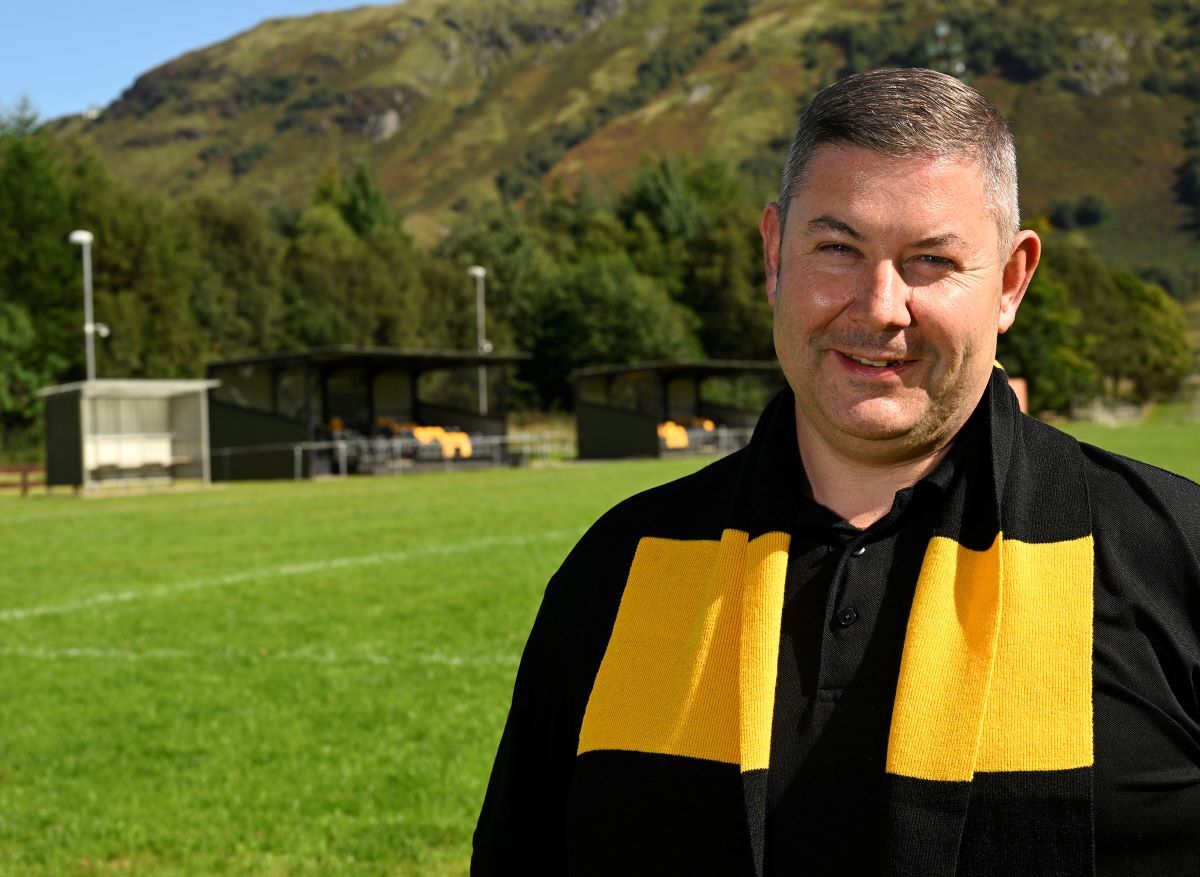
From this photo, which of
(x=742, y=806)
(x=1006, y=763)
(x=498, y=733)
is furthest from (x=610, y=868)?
(x=498, y=733)

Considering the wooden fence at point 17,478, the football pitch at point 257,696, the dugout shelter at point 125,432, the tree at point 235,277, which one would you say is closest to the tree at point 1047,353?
the tree at point 235,277

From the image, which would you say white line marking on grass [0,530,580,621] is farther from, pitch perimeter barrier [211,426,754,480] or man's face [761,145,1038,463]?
pitch perimeter barrier [211,426,754,480]

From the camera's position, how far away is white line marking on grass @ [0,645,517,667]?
9.81 meters

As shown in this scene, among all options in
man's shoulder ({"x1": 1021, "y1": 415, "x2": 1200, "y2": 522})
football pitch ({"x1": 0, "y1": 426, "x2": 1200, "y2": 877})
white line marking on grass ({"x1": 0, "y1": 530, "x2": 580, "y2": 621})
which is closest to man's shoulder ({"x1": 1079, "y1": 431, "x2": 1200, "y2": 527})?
man's shoulder ({"x1": 1021, "y1": 415, "x2": 1200, "y2": 522})

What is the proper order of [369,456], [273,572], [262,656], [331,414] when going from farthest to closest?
1. [331,414]
2. [369,456]
3. [273,572]
4. [262,656]

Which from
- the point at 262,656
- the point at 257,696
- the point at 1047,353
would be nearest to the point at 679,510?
the point at 257,696

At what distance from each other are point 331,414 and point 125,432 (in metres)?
10.7

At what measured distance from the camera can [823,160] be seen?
7.02 ft

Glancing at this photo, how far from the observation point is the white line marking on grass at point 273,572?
499 inches

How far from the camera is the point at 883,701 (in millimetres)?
2037

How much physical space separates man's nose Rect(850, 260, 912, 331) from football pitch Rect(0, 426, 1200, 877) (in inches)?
156

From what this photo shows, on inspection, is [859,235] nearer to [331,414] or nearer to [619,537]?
[619,537]

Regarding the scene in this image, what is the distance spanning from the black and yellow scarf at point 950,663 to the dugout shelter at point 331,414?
37.0m

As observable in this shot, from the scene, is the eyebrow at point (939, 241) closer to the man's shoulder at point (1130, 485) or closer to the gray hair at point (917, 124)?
the gray hair at point (917, 124)
